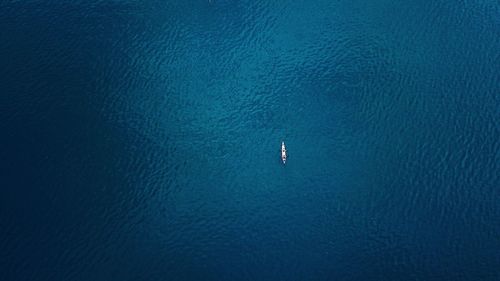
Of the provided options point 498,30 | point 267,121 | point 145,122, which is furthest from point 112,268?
point 498,30

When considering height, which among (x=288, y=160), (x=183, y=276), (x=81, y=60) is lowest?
(x=183, y=276)

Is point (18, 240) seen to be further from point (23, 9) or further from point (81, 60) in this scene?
point (23, 9)

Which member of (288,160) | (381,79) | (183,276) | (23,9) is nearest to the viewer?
(183,276)

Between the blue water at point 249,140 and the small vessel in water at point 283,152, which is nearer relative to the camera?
the blue water at point 249,140

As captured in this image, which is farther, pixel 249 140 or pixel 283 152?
pixel 249 140

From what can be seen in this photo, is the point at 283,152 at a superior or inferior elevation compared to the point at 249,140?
inferior

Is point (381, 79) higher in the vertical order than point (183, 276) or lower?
higher

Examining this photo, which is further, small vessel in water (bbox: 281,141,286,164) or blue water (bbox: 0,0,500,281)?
small vessel in water (bbox: 281,141,286,164)

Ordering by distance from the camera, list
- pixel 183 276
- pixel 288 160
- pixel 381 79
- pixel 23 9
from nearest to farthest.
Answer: pixel 183 276 < pixel 288 160 < pixel 381 79 < pixel 23 9
